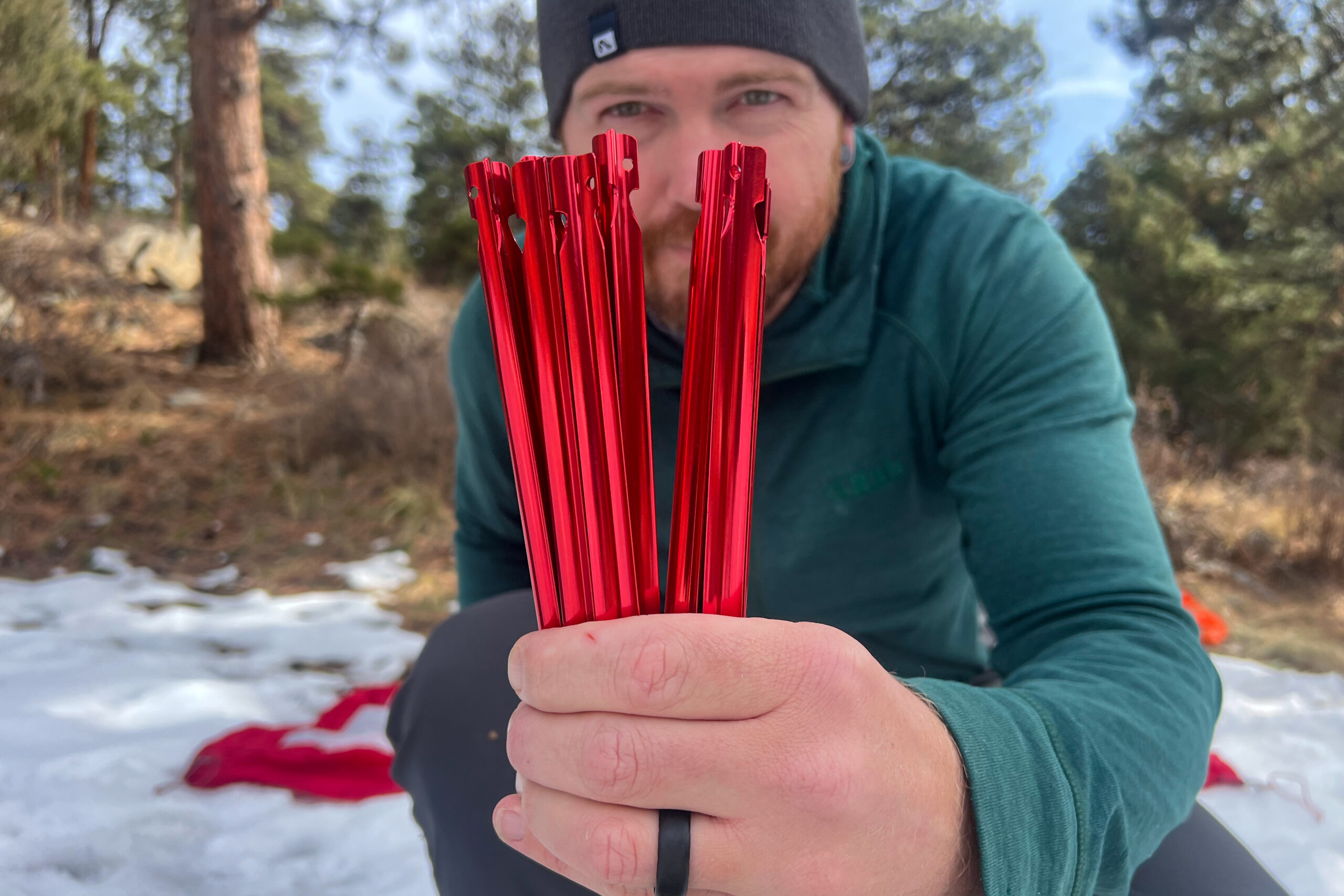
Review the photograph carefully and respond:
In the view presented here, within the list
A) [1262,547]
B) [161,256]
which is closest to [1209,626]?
[1262,547]

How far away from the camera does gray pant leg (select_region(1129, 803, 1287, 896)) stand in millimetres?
1100

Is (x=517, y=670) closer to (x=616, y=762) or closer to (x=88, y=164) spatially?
(x=616, y=762)

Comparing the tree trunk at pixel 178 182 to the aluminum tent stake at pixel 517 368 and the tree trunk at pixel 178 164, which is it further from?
the aluminum tent stake at pixel 517 368

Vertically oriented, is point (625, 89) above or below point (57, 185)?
below

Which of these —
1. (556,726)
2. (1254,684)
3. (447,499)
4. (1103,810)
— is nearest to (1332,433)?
(1254,684)

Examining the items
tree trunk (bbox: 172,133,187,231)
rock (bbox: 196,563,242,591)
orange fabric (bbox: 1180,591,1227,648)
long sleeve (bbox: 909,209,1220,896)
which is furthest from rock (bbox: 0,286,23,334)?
tree trunk (bbox: 172,133,187,231)

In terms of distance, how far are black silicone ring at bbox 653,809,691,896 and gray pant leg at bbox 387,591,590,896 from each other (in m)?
0.51

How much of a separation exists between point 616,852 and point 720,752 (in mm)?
116

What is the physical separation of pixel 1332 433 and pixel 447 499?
8516 mm

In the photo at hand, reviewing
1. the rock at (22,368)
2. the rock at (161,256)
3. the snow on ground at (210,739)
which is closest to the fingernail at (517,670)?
the snow on ground at (210,739)

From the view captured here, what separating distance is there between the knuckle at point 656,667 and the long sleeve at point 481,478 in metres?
1.13

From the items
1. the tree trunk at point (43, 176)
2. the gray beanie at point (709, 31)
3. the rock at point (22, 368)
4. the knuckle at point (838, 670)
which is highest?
the tree trunk at point (43, 176)

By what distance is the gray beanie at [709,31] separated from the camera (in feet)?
3.84

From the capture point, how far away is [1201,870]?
1.12m
